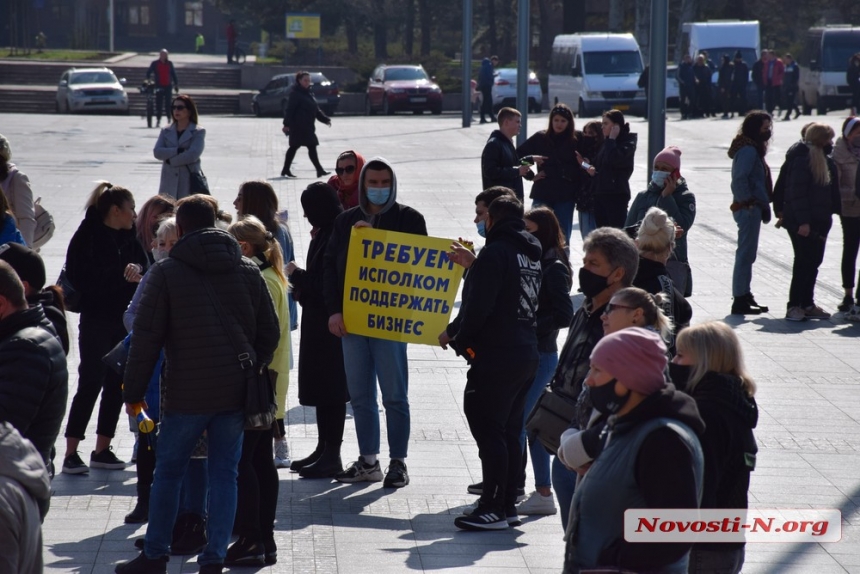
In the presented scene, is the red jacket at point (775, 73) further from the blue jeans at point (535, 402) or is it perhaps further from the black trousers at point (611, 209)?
the blue jeans at point (535, 402)

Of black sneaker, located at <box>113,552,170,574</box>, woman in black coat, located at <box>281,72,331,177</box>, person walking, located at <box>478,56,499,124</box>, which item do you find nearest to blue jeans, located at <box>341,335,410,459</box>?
black sneaker, located at <box>113,552,170,574</box>

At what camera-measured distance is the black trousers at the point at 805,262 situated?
11.5 metres

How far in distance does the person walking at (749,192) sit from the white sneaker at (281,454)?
18.8 feet

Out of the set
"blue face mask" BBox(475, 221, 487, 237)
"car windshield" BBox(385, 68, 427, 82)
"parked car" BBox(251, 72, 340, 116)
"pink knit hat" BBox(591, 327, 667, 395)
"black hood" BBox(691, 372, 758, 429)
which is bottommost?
"black hood" BBox(691, 372, 758, 429)

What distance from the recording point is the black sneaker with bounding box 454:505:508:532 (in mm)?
6270

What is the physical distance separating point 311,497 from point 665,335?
8.99ft

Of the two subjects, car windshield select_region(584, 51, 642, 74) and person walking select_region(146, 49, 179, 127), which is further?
car windshield select_region(584, 51, 642, 74)

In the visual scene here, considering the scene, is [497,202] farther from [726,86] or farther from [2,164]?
[726,86]

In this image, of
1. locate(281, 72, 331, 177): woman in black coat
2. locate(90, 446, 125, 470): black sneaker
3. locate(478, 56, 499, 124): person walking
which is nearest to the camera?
locate(90, 446, 125, 470): black sneaker

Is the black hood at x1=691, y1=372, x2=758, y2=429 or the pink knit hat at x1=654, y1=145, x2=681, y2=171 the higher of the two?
the pink knit hat at x1=654, y1=145, x2=681, y2=171

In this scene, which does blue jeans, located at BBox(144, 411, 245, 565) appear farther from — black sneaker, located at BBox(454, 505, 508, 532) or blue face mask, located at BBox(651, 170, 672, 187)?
blue face mask, located at BBox(651, 170, 672, 187)

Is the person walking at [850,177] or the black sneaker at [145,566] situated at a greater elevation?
the person walking at [850,177]

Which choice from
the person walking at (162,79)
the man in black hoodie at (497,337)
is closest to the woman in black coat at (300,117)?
the person walking at (162,79)

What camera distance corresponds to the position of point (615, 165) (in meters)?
12.2
